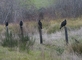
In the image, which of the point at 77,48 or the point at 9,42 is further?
the point at 9,42

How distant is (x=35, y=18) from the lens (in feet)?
87.1

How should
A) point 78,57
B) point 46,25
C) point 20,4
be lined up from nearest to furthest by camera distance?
1. point 78,57
2. point 46,25
3. point 20,4

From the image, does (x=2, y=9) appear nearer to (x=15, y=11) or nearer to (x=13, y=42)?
(x=15, y=11)

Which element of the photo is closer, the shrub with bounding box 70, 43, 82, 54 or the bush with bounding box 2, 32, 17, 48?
the shrub with bounding box 70, 43, 82, 54

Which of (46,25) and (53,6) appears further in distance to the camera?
(53,6)

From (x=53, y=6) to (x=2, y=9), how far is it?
559 cm

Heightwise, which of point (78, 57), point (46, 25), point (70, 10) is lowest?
point (78, 57)

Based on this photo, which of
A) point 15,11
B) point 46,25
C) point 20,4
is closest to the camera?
point 46,25

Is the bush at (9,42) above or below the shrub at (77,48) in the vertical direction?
above

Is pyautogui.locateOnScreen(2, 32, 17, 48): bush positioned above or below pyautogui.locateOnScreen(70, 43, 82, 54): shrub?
above

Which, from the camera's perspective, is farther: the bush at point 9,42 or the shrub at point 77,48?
the bush at point 9,42

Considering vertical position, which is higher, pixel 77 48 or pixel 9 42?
pixel 9 42

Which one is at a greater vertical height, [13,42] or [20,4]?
[20,4]

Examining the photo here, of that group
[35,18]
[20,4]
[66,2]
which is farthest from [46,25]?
[20,4]
